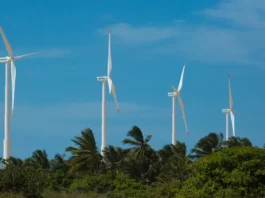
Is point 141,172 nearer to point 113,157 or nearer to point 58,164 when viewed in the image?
point 113,157

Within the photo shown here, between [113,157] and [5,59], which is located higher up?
[5,59]

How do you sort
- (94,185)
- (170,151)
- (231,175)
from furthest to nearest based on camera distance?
(170,151)
(94,185)
(231,175)

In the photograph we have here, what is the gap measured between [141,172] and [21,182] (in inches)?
1097

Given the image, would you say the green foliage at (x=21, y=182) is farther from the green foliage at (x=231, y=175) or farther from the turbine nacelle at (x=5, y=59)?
the turbine nacelle at (x=5, y=59)

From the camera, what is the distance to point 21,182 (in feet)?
115

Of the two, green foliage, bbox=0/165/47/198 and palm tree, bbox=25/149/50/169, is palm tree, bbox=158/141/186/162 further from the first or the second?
green foliage, bbox=0/165/47/198

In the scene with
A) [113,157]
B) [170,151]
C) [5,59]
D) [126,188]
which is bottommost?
[126,188]

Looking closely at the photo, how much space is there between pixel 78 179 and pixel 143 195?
35.6 feet

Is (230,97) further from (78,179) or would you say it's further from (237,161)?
(237,161)

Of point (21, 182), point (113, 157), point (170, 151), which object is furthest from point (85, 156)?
point (21, 182)

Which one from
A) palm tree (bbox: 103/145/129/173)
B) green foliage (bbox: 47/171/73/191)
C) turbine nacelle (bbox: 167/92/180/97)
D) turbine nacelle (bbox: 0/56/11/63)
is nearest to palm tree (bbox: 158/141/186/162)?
palm tree (bbox: 103/145/129/173)

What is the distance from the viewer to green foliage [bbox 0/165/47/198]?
34656 mm

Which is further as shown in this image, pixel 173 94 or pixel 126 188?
pixel 173 94

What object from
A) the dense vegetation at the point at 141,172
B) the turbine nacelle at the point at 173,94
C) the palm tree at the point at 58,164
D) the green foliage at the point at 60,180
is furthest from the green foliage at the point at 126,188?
the turbine nacelle at the point at 173,94
